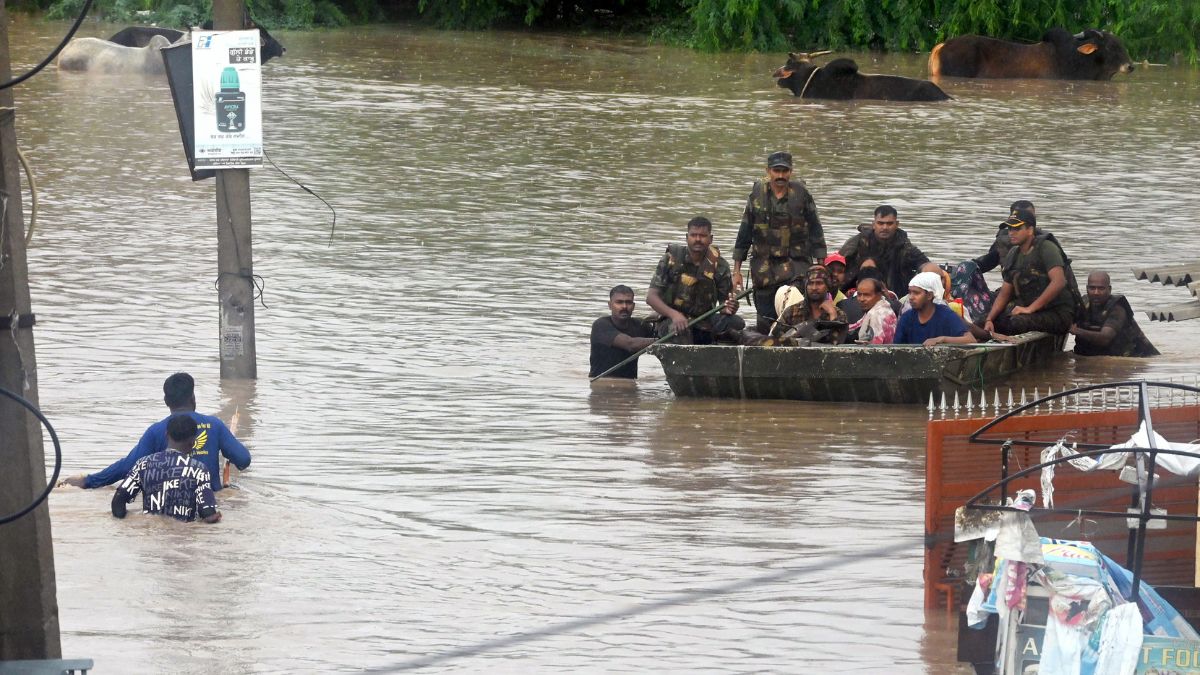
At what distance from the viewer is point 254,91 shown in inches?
488

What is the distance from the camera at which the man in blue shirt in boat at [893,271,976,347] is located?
42.6 feet

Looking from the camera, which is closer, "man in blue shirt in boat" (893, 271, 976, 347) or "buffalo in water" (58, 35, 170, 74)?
"man in blue shirt in boat" (893, 271, 976, 347)

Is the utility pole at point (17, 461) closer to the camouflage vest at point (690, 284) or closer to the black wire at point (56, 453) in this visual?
the black wire at point (56, 453)

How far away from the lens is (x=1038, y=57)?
130ft

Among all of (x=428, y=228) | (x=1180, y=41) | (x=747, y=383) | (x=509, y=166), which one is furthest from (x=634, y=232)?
(x=1180, y=41)

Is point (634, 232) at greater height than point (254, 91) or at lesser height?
lesser

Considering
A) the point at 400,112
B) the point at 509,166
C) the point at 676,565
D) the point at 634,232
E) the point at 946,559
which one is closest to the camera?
the point at 946,559

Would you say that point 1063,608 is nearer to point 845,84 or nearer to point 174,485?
point 174,485

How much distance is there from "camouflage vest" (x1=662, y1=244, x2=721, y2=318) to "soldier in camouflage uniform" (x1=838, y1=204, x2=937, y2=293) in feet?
4.92

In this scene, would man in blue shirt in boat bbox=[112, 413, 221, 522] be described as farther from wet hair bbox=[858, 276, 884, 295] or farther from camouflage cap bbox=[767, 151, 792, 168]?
camouflage cap bbox=[767, 151, 792, 168]

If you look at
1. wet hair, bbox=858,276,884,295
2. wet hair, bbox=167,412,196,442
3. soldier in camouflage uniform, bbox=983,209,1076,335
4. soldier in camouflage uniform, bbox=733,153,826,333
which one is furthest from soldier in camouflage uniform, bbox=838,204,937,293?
wet hair, bbox=167,412,196,442

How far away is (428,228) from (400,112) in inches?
472

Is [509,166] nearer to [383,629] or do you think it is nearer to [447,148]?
[447,148]

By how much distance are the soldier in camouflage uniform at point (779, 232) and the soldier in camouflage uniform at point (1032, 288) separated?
1.39 metres
